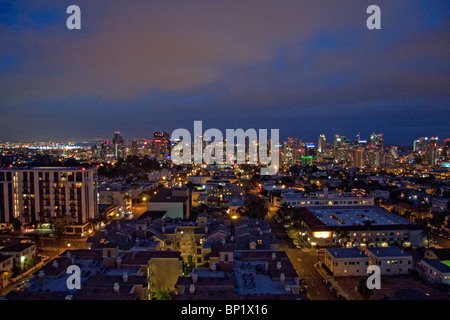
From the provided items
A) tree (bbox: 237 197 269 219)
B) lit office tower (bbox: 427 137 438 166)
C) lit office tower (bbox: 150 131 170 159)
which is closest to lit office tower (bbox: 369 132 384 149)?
lit office tower (bbox: 427 137 438 166)

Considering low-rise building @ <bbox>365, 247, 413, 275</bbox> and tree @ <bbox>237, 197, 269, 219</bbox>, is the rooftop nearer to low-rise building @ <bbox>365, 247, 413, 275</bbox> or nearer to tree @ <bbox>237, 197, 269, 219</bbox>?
tree @ <bbox>237, 197, 269, 219</bbox>

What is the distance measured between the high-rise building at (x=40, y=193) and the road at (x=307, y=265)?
9.01m

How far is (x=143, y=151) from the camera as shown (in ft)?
258

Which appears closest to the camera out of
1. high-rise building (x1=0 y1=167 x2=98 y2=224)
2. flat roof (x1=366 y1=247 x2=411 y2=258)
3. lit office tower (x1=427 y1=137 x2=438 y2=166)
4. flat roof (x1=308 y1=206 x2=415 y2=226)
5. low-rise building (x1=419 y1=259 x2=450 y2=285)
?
low-rise building (x1=419 y1=259 x2=450 y2=285)

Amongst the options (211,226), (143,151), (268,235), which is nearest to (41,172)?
(211,226)

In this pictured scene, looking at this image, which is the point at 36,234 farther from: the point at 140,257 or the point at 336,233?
the point at 336,233

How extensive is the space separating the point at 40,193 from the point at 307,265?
12.0 meters

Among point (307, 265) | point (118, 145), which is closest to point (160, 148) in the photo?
point (118, 145)

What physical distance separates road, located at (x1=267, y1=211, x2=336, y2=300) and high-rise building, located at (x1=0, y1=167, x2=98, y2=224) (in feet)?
29.6

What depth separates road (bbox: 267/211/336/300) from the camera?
27.7ft

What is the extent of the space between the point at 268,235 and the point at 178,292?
483 cm

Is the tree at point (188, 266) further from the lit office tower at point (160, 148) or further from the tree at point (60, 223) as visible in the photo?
the lit office tower at point (160, 148)

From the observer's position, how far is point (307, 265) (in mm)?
10461

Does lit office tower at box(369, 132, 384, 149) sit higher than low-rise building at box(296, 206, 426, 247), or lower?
higher
